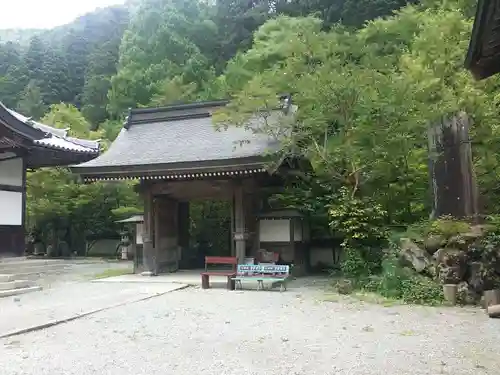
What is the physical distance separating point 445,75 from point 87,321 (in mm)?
8239

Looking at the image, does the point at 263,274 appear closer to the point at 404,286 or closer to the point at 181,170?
the point at 404,286

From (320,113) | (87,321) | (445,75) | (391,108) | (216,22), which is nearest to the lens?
(87,321)

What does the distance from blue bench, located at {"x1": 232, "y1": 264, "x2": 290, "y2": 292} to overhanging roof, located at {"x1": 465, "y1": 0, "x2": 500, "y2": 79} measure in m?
6.61

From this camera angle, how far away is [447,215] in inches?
376

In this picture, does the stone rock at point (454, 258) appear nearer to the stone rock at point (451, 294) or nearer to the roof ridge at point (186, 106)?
the stone rock at point (451, 294)

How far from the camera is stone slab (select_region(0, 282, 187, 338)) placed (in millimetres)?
7027

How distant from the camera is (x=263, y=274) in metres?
10.9

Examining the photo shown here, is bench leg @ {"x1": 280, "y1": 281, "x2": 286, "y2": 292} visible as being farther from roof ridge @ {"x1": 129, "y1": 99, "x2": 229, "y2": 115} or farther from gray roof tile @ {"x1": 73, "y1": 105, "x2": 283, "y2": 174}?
roof ridge @ {"x1": 129, "y1": 99, "x2": 229, "y2": 115}

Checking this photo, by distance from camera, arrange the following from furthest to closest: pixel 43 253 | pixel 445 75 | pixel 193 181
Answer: pixel 43 253
pixel 193 181
pixel 445 75

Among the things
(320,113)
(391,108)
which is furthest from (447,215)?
(320,113)

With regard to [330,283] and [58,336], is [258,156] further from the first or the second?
[58,336]

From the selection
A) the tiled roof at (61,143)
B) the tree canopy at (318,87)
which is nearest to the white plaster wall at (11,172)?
the tiled roof at (61,143)

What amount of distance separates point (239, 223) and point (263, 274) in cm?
217

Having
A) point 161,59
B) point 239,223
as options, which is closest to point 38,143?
point 239,223
